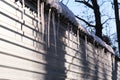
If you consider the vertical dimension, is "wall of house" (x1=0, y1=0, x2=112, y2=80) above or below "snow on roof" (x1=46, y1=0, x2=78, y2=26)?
below

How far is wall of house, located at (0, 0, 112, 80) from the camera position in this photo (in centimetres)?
411

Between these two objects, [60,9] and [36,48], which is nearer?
[36,48]

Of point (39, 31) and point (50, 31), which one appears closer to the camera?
point (39, 31)

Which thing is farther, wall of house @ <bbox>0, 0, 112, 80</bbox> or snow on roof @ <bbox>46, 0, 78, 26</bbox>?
snow on roof @ <bbox>46, 0, 78, 26</bbox>

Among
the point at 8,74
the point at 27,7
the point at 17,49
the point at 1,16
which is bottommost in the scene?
the point at 8,74

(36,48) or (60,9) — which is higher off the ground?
(60,9)

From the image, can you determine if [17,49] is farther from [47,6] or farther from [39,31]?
[47,6]

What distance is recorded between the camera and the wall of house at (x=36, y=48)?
411 cm

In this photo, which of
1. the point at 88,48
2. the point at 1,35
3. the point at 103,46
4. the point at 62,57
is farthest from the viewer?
the point at 103,46

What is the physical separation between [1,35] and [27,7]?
1017 millimetres

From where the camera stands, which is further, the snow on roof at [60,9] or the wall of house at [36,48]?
the snow on roof at [60,9]

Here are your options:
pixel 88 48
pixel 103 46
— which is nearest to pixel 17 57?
pixel 88 48

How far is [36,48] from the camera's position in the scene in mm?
5031

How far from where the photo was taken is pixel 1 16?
4.00 m
